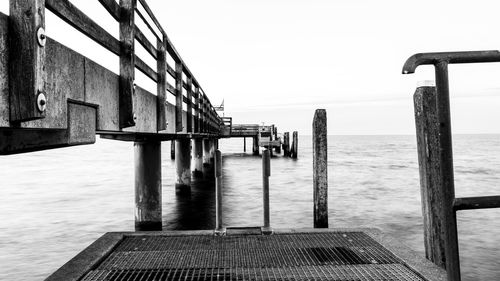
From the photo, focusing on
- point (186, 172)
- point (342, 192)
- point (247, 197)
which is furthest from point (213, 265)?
point (342, 192)

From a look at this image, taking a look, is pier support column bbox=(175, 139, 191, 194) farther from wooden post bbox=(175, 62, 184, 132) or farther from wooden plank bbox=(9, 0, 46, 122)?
wooden plank bbox=(9, 0, 46, 122)

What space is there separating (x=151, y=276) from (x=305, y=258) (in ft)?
5.26

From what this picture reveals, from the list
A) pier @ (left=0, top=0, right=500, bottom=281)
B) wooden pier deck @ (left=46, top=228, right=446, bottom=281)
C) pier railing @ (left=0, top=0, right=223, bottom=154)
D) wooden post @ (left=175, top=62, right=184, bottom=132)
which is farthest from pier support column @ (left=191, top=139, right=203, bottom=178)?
pier railing @ (left=0, top=0, right=223, bottom=154)

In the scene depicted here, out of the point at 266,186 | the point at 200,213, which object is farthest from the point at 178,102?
the point at 200,213

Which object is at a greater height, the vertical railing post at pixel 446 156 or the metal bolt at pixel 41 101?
the metal bolt at pixel 41 101

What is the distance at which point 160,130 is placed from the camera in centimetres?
578

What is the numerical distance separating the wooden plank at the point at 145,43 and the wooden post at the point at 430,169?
3.10 metres

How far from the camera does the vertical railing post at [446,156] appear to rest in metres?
1.66

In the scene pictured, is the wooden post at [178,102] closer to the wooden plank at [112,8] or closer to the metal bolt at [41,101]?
the wooden plank at [112,8]

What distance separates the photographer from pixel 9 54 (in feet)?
6.83

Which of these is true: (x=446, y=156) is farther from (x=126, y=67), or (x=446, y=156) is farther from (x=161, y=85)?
(x=161, y=85)

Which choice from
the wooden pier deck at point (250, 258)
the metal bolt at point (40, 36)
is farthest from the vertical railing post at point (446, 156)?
the wooden pier deck at point (250, 258)

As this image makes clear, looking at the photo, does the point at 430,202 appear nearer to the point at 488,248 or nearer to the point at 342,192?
the point at 488,248

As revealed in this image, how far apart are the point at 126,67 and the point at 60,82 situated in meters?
1.43
